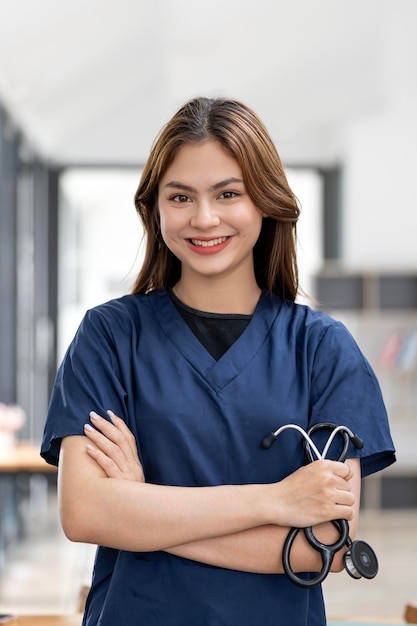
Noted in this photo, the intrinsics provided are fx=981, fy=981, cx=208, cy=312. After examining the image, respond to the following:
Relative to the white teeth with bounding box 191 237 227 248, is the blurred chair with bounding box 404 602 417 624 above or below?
below

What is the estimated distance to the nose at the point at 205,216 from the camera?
136cm

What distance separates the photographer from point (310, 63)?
20.2 ft

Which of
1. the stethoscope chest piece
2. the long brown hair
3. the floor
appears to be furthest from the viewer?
the floor

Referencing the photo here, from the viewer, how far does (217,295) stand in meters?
1.47

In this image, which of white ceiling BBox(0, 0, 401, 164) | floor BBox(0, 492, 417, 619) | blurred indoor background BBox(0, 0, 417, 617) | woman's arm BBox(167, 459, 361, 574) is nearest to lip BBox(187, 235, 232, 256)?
woman's arm BBox(167, 459, 361, 574)

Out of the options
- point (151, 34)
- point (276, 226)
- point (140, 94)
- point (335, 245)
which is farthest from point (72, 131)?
point (276, 226)

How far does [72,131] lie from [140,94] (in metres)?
0.80

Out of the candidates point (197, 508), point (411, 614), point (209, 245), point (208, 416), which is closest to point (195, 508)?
point (197, 508)

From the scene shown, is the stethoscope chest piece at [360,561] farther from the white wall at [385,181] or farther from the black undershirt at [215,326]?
the white wall at [385,181]

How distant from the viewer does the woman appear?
4.28 feet

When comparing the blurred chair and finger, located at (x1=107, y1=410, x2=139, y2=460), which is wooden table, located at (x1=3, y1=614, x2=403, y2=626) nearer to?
the blurred chair

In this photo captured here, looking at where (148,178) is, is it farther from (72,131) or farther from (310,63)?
(72,131)

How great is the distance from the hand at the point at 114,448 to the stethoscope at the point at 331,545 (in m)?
0.18

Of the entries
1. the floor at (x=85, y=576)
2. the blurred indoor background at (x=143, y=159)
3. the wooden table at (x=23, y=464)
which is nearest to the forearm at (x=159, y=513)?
the floor at (x=85, y=576)
